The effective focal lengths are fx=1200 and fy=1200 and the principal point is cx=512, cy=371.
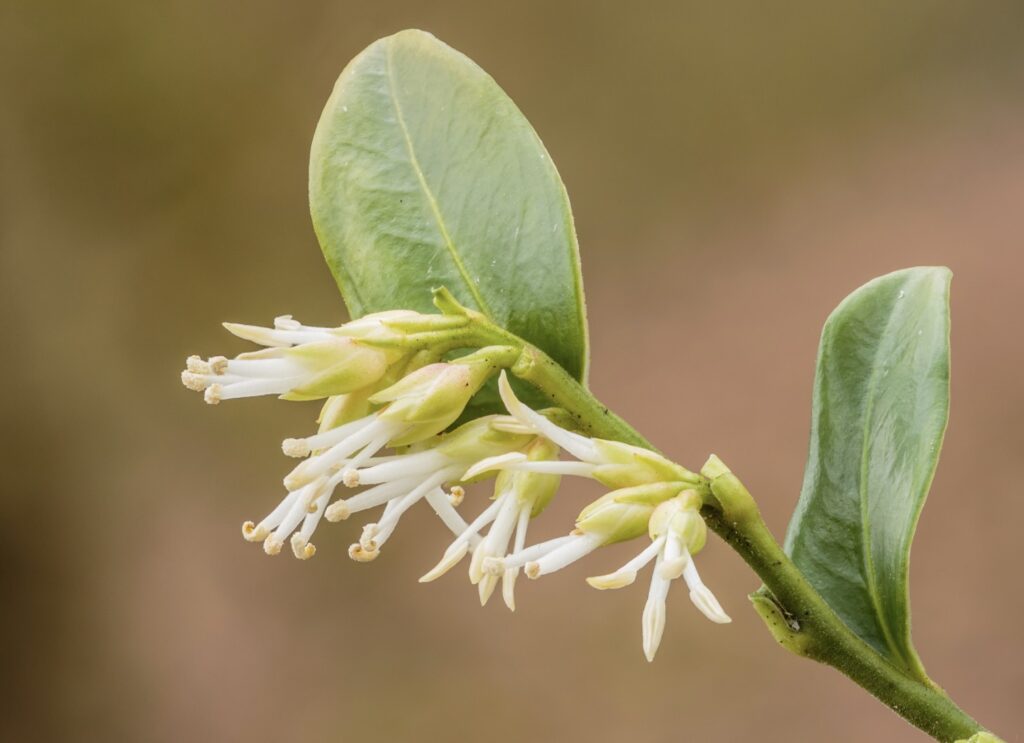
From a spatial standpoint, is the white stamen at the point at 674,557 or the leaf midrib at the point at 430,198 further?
the leaf midrib at the point at 430,198

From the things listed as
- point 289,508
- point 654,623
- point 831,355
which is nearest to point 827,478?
point 831,355

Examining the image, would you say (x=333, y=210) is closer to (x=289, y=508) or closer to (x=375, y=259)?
(x=375, y=259)

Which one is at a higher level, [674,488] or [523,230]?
[523,230]

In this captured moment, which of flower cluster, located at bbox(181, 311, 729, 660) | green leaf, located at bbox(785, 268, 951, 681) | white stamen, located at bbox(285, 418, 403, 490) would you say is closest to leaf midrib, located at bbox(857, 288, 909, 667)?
green leaf, located at bbox(785, 268, 951, 681)

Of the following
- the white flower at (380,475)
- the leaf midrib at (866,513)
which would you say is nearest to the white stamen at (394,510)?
the white flower at (380,475)

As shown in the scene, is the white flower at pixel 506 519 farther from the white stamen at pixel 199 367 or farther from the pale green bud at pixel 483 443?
the white stamen at pixel 199 367

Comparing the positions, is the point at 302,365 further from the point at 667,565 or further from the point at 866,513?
the point at 866,513
